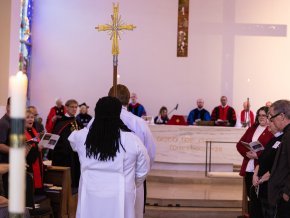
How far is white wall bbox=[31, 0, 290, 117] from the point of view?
1588 centimetres

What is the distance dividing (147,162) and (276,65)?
40.7 feet

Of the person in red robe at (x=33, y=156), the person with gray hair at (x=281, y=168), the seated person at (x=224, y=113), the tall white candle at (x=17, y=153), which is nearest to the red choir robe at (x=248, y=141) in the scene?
the person with gray hair at (x=281, y=168)

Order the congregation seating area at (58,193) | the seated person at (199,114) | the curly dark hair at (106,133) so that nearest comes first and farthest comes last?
the curly dark hair at (106,133) → the congregation seating area at (58,193) → the seated person at (199,114)

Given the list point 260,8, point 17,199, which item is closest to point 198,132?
point 260,8

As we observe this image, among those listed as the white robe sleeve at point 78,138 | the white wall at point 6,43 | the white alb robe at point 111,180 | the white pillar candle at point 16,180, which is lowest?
the white alb robe at point 111,180

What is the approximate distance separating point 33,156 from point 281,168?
9.21ft

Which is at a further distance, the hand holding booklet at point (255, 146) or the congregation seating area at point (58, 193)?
the congregation seating area at point (58, 193)

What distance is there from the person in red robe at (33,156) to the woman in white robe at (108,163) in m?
1.97

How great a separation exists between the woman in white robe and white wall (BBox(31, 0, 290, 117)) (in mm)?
11787

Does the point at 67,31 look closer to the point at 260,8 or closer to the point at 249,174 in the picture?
the point at 260,8

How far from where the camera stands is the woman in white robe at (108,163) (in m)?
3.96

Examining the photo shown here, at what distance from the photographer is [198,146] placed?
12094mm

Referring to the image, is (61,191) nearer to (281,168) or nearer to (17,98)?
(281,168)

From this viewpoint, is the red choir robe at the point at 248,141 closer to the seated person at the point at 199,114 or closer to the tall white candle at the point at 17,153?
the tall white candle at the point at 17,153
